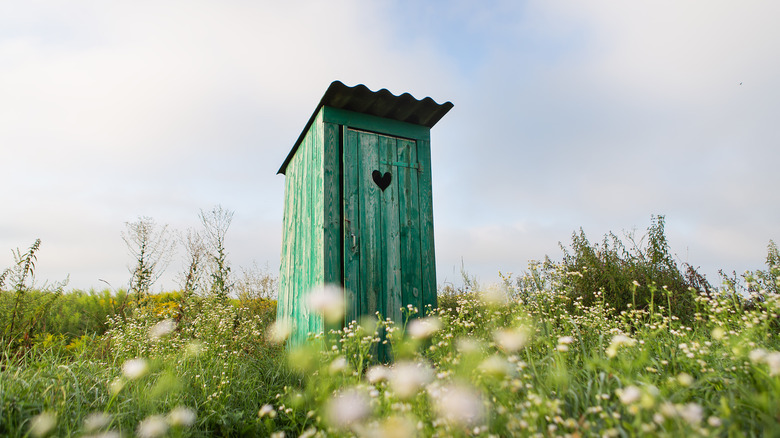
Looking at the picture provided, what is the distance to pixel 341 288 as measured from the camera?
3.82 metres

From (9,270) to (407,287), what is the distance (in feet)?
14.4

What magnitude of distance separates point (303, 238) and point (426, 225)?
1.46m

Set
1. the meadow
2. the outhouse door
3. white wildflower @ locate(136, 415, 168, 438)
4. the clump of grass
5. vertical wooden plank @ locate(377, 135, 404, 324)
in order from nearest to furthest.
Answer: the clump of grass < the meadow < white wildflower @ locate(136, 415, 168, 438) < the outhouse door < vertical wooden plank @ locate(377, 135, 404, 324)

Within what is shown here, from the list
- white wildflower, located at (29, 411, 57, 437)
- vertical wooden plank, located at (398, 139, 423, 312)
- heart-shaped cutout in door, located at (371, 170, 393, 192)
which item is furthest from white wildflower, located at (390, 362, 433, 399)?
heart-shaped cutout in door, located at (371, 170, 393, 192)

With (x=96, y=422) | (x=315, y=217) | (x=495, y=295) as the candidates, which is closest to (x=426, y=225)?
(x=495, y=295)

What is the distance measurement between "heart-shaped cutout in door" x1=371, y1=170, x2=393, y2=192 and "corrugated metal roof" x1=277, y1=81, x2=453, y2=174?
69cm

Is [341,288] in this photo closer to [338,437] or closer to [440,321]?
[440,321]

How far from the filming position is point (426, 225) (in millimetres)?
4418

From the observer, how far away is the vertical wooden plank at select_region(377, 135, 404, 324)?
13.2ft

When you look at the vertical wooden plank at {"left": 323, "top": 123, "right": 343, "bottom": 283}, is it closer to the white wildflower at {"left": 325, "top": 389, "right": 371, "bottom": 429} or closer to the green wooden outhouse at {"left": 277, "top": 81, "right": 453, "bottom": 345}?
the green wooden outhouse at {"left": 277, "top": 81, "right": 453, "bottom": 345}

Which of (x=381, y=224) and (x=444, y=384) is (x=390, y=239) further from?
(x=444, y=384)

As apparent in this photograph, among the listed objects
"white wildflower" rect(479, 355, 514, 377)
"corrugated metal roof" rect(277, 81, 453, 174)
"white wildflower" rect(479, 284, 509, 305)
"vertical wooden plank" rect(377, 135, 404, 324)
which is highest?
"corrugated metal roof" rect(277, 81, 453, 174)

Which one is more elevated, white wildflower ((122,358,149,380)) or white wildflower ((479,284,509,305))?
white wildflower ((479,284,509,305))

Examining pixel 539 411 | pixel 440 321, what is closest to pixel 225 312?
pixel 440 321
